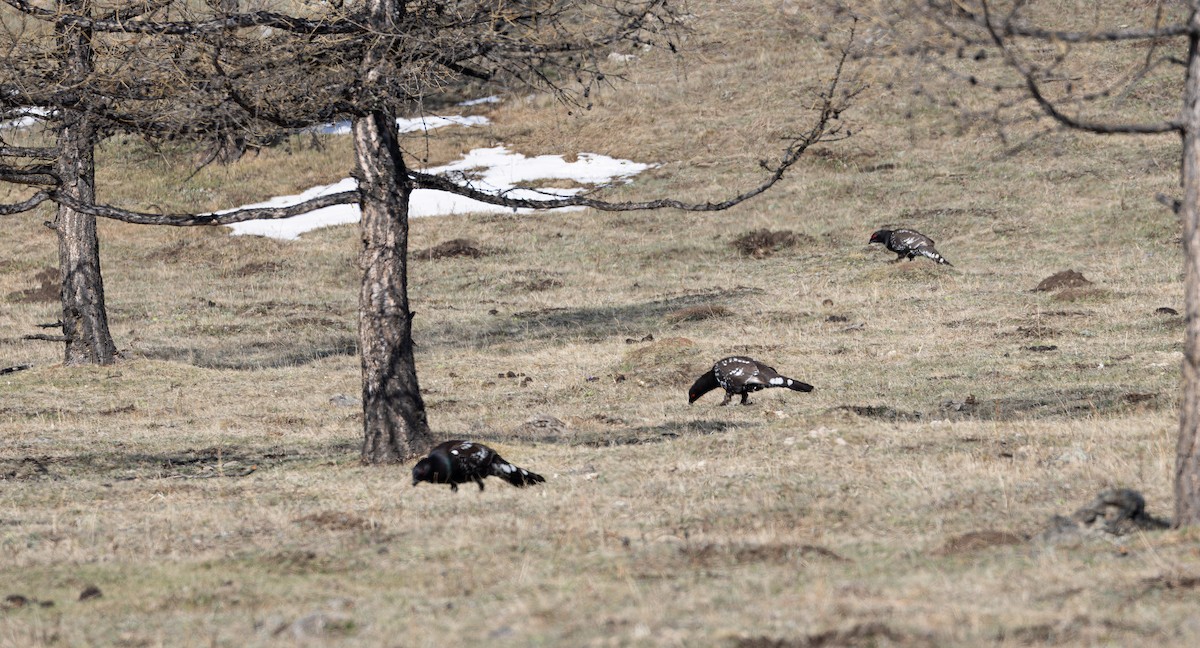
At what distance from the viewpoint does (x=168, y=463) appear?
14.1 m

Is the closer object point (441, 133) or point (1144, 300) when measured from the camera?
point (1144, 300)

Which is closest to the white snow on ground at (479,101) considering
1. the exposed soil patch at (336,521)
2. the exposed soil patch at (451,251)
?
the exposed soil patch at (451,251)

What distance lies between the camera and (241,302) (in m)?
30.5

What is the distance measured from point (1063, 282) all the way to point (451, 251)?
17.5 metres

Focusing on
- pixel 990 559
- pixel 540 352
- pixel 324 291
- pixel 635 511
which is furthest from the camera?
pixel 324 291

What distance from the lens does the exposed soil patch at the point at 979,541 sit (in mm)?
7785

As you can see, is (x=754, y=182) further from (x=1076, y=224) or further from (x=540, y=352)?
(x=540, y=352)

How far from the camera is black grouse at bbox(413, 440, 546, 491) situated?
11211mm

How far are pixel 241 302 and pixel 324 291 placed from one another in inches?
102

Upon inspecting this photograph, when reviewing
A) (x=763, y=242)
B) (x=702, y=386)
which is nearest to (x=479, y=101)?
(x=763, y=242)

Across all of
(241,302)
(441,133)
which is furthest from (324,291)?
(441,133)

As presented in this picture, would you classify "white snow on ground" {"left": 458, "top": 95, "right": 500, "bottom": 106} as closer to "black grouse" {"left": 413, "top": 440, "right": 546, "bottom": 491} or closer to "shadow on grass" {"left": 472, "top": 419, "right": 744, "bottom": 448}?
"shadow on grass" {"left": 472, "top": 419, "right": 744, "bottom": 448}

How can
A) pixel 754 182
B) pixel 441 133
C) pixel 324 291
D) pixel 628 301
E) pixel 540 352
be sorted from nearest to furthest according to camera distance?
pixel 540 352 < pixel 628 301 < pixel 324 291 < pixel 754 182 < pixel 441 133

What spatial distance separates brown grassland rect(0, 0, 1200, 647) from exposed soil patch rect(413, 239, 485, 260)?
2.12 feet
